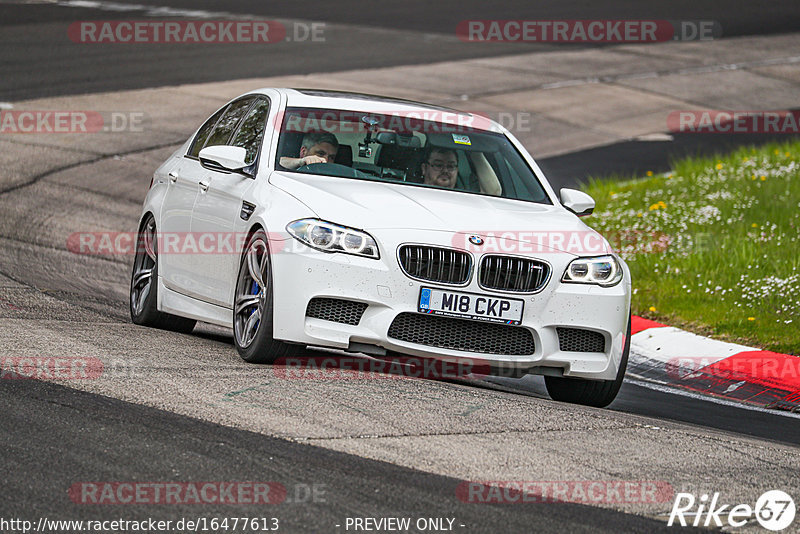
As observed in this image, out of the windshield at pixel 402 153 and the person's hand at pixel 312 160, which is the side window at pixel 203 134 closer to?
the windshield at pixel 402 153

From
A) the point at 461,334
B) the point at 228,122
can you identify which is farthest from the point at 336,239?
the point at 228,122

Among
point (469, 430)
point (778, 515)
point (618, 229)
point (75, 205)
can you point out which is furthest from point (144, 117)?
point (778, 515)

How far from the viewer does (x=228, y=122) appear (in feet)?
29.7

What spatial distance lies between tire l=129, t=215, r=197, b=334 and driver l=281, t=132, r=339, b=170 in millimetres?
1496

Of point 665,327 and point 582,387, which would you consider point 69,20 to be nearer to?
point 665,327

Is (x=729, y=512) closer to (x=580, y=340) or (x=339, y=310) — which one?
(x=580, y=340)

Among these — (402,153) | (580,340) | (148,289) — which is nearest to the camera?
(580,340)

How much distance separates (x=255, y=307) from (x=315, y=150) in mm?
1182

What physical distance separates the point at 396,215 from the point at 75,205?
7.53 meters

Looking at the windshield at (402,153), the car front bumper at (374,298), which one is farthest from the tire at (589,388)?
the windshield at (402,153)

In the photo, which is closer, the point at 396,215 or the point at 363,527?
the point at 363,527

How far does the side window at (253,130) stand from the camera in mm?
8258

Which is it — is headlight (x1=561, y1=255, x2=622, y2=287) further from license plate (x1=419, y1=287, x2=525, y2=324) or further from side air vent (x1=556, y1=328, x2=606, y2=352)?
license plate (x1=419, y1=287, x2=525, y2=324)

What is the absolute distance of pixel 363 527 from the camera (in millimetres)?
4641
